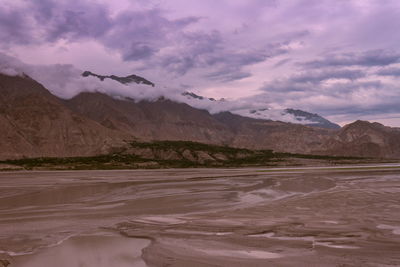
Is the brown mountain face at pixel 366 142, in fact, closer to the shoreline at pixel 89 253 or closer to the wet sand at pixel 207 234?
the wet sand at pixel 207 234

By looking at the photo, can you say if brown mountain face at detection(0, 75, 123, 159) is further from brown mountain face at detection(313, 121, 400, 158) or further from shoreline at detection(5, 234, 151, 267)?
shoreline at detection(5, 234, 151, 267)

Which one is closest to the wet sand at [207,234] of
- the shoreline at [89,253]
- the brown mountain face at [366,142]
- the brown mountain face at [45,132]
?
the shoreline at [89,253]

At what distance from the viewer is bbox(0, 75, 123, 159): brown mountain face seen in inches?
5349

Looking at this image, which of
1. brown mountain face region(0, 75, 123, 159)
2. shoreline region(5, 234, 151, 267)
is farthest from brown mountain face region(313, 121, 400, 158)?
shoreline region(5, 234, 151, 267)

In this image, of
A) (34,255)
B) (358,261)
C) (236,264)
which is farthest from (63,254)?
(358,261)

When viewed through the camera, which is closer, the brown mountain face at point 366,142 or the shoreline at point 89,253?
the shoreline at point 89,253

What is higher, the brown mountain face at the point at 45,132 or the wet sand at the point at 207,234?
the brown mountain face at the point at 45,132

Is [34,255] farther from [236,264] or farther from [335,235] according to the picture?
[335,235]

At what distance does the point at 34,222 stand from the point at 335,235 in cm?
1122

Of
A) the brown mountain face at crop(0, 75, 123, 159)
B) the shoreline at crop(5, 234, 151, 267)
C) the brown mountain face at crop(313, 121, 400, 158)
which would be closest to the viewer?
the shoreline at crop(5, 234, 151, 267)

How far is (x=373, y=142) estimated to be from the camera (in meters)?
173

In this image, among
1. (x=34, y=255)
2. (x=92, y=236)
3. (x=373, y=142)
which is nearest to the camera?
(x=34, y=255)

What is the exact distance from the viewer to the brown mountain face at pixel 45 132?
446 ft

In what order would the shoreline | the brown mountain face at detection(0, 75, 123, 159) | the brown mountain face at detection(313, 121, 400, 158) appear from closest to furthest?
the shoreline → the brown mountain face at detection(0, 75, 123, 159) → the brown mountain face at detection(313, 121, 400, 158)
